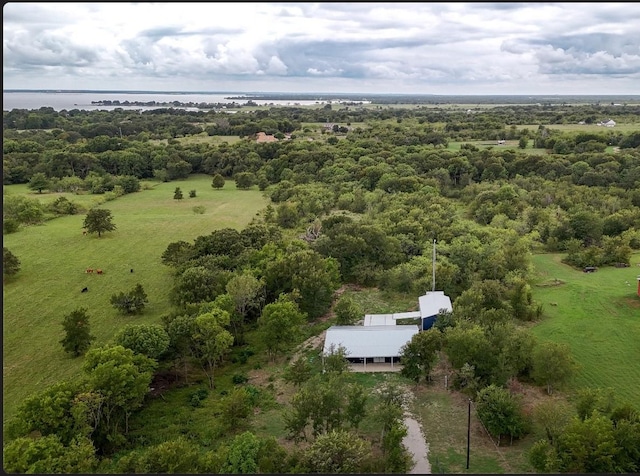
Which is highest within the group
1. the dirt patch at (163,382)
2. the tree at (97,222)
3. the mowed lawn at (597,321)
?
the tree at (97,222)

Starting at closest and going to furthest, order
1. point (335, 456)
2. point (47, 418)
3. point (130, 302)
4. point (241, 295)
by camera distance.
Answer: point (335, 456) < point (47, 418) < point (241, 295) < point (130, 302)

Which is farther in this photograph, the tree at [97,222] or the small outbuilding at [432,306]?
the tree at [97,222]

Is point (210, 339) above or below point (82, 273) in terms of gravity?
above

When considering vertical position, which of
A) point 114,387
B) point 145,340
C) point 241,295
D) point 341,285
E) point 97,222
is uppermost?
point 97,222

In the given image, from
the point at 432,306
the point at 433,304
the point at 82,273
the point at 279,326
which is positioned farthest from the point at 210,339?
the point at 82,273

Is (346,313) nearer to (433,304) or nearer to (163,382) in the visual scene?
(433,304)

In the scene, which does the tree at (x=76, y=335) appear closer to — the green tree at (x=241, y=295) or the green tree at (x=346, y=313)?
the green tree at (x=241, y=295)

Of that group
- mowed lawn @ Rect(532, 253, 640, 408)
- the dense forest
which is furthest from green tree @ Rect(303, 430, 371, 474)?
mowed lawn @ Rect(532, 253, 640, 408)

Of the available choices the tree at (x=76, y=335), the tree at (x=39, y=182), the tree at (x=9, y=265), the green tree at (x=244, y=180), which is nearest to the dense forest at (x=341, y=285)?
the tree at (x=39, y=182)
